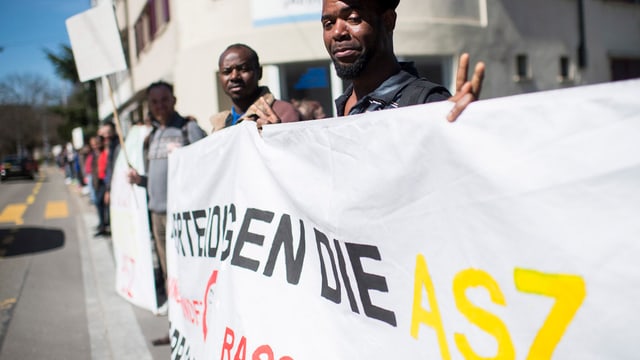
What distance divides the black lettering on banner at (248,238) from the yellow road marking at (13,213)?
39.1 ft

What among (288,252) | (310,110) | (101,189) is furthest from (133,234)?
(101,189)

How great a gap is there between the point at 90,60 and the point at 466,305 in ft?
15.2

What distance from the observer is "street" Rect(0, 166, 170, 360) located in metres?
4.43

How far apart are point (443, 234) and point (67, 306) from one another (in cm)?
520

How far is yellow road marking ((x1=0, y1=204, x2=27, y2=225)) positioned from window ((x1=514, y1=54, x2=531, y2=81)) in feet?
37.8

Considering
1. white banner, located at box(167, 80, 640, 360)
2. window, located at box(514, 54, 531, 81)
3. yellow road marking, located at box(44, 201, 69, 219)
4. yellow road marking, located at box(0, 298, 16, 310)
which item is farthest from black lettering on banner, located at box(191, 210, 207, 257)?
yellow road marking, located at box(44, 201, 69, 219)

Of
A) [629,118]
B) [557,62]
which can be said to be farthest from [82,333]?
[557,62]

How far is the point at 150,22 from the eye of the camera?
17.4m

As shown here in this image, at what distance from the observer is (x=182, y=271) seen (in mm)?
3232

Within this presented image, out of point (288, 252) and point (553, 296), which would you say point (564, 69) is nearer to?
point (288, 252)

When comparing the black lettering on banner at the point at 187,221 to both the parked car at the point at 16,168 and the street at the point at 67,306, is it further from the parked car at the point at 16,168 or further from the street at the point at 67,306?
the parked car at the point at 16,168

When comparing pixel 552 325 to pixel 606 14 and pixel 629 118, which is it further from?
pixel 606 14

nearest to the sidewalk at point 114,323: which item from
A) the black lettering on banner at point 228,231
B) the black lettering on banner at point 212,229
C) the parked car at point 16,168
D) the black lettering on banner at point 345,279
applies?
the black lettering on banner at point 212,229

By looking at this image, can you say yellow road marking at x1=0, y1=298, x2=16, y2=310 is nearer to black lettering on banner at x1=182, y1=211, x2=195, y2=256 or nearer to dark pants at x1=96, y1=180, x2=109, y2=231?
black lettering on banner at x1=182, y1=211, x2=195, y2=256
